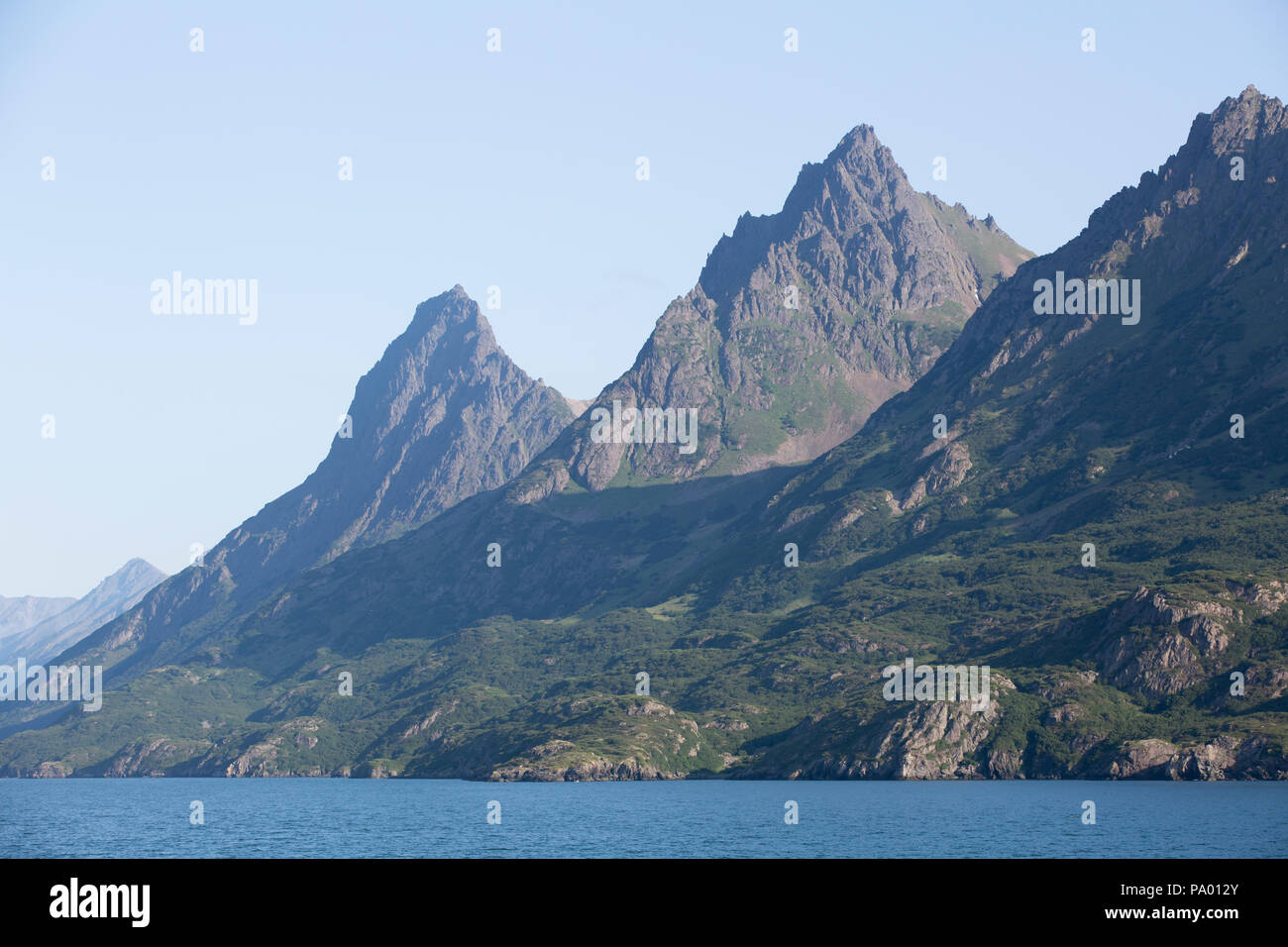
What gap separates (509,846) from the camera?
7092 inches

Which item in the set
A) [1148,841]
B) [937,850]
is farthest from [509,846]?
[1148,841]
